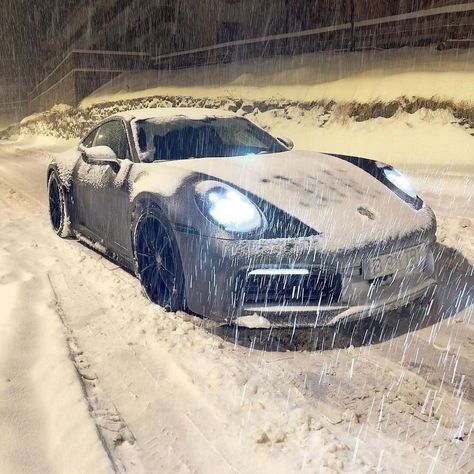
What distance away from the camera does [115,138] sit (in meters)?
4.59

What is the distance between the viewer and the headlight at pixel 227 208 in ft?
10.1

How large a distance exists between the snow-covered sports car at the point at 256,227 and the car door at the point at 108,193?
0.06 ft

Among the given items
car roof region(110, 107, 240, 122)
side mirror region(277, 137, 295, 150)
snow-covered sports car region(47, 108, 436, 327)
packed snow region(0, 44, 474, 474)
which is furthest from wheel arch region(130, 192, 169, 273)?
side mirror region(277, 137, 295, 150)

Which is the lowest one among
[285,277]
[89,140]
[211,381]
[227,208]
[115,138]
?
[211,381]

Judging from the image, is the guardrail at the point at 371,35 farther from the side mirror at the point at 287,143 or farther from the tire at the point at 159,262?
the tire at the point at 159,262

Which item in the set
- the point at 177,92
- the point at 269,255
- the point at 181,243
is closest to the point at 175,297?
the point at 181,243

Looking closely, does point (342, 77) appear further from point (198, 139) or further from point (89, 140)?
point (198, 139)

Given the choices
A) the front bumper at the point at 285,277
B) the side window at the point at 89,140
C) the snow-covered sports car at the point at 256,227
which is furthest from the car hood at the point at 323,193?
the side window at the point at 89,140

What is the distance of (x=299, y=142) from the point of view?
1197 cm

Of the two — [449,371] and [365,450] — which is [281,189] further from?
[365,450]

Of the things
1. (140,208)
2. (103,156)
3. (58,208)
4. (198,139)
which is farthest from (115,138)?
(58,208)

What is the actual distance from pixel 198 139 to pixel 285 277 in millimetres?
1844

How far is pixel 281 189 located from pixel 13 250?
2888 mm

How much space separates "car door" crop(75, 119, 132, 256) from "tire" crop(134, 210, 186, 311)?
325 millimetres
